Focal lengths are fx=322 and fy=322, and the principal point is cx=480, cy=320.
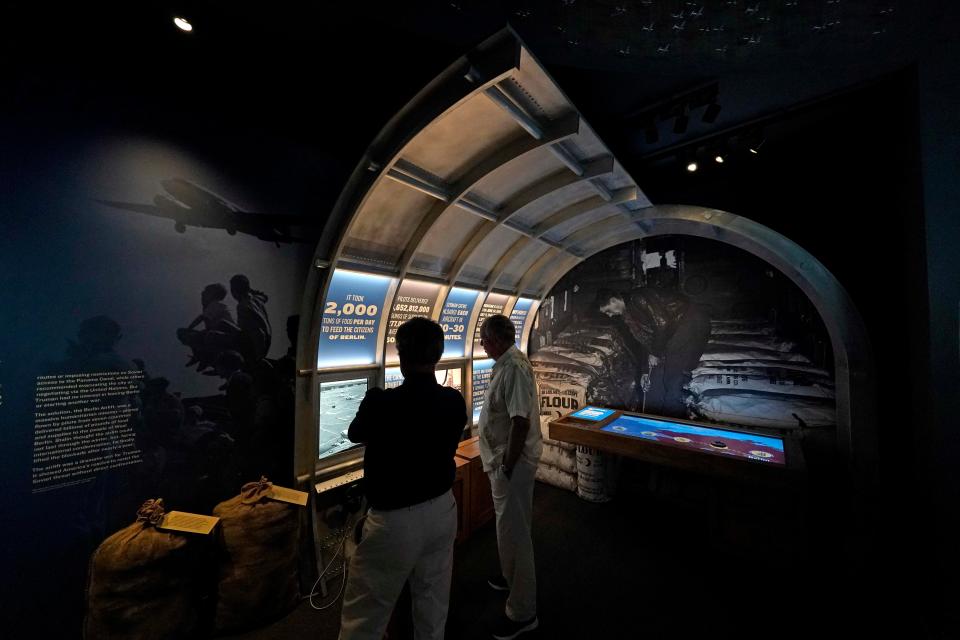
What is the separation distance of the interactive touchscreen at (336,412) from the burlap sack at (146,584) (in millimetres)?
1278

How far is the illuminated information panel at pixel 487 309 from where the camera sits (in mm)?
5863

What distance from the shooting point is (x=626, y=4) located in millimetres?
2529

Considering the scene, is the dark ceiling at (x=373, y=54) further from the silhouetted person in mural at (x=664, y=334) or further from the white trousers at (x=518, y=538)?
the white trousers at (x=518, y=538)

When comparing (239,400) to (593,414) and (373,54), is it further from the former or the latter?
(593,414)

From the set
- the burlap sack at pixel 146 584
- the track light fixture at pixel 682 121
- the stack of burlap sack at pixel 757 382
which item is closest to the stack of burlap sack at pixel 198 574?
the burlap sack at pixel 146 584

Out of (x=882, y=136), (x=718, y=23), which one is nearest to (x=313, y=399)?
(x=718, y=23)

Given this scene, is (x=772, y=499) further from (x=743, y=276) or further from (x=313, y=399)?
(x=313, y=399)

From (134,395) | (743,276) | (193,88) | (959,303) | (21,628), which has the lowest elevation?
(21,628)

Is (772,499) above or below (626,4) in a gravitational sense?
below

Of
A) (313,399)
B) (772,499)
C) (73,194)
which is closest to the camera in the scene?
(73,194)

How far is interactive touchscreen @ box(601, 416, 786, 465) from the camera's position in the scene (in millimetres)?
3922

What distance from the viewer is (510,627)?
2.94 metres

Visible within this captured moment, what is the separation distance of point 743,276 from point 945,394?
2.52 meters

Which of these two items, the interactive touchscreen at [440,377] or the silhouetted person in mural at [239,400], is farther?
the interactive touchscreen at [440,377]
